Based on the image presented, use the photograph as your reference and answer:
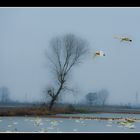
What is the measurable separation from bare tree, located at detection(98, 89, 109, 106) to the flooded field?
9 centimetres

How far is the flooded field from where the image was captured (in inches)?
109

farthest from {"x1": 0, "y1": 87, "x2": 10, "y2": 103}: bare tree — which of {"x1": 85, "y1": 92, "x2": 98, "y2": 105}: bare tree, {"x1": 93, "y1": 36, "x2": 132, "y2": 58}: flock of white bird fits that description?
{"x1": 93, "y1": 36, "x2": 132, "y2": 58}: flock of white bird

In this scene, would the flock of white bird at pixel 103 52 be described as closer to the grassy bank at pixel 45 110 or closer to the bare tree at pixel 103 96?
the bare tree at pixel 103 96

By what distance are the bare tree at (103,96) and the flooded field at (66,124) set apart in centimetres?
9

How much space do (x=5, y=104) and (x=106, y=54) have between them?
2.65 ft

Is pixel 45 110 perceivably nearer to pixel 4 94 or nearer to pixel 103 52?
pixel 4 94

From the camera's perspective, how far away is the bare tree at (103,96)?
2.83m

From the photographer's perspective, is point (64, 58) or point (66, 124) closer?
point (66, 124)

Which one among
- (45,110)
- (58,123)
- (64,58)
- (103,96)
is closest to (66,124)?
(58,123)

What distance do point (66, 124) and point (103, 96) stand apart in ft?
1.07

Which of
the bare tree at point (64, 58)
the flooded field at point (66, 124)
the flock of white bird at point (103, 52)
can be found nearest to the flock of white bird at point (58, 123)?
the flooded field at point (66, 124)

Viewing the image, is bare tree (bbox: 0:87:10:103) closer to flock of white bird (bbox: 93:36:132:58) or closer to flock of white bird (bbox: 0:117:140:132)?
flock of white bird (bbox: 0:117:140:132)

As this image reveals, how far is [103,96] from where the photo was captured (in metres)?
2.83
